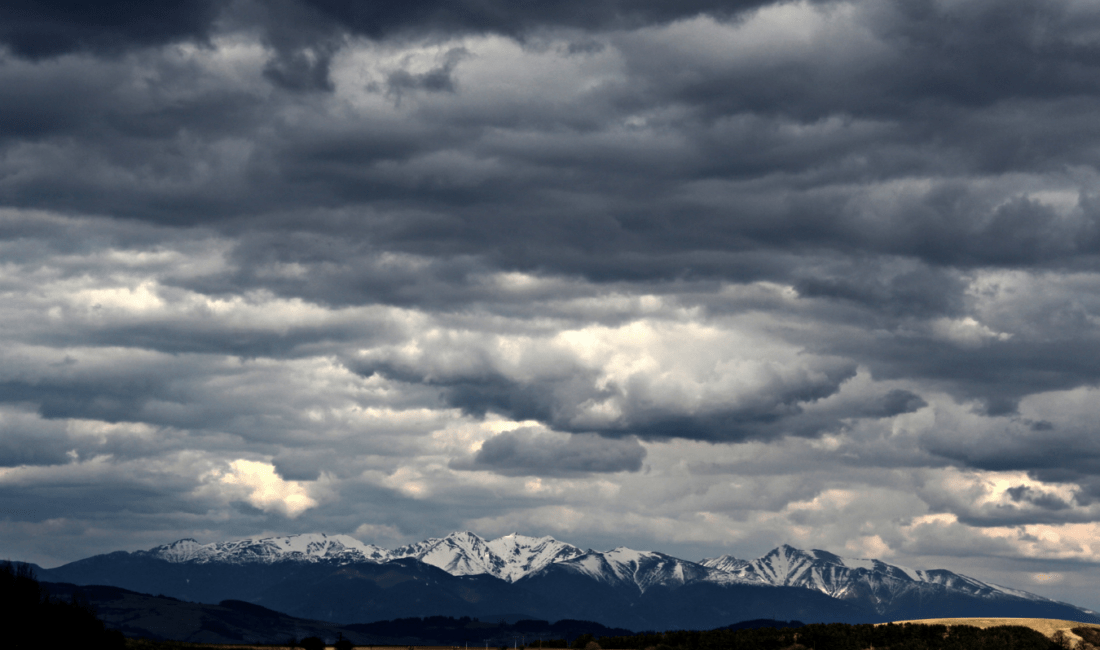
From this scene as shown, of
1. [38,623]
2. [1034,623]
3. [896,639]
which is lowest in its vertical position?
[896,639]

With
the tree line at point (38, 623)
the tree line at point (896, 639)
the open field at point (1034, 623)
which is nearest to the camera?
the tree line at point (38, 623)

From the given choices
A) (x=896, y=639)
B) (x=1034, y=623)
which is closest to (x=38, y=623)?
(x=896, y=639)

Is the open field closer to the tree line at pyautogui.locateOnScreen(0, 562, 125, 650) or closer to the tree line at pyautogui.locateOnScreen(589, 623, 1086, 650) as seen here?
the tree line at pyautogui.locateOnScreen(589, 623, 1086, 650)

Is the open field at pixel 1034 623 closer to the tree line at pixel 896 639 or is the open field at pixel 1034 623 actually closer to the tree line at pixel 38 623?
the tree line at pixel 896 639

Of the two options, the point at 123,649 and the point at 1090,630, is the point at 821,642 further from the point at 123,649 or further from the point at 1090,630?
the point at 123,649

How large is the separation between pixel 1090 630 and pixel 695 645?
6407 centimetres

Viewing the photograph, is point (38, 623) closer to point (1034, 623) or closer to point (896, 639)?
point (896, 639)

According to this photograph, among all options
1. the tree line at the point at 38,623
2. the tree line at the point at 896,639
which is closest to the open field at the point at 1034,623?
the tree line at the point at 896,639

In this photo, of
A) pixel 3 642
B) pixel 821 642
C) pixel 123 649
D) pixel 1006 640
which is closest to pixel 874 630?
pixel 821 642

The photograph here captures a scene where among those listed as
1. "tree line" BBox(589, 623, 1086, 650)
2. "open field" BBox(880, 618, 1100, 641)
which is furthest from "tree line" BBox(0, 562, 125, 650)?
"open field" BBox(880, 618, 1100, 641)

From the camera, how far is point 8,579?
180 meters

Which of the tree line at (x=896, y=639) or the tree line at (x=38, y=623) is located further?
the tree line at (x=896, y=639)

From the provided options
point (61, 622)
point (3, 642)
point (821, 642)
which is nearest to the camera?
point (3, 642)

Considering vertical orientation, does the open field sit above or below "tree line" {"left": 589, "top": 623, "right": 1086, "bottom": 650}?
above
